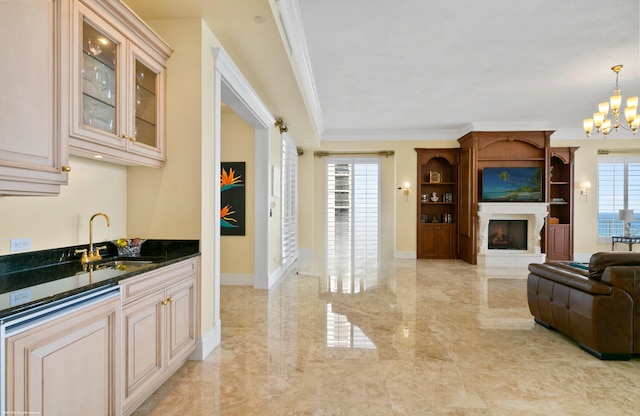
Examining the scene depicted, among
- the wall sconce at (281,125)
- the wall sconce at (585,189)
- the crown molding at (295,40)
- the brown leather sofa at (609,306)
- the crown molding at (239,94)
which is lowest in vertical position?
the brown leather sofa at (609,306)

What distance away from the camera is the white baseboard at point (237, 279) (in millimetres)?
5535

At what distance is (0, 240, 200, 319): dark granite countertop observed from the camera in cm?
140

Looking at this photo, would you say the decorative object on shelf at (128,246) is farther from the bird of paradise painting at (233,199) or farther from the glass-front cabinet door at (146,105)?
the bird of paradise painting at (233,199)

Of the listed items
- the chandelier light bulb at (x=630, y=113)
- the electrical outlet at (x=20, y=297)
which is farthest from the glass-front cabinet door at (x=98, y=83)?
the chandelier light bulb at (x=630, y=113)

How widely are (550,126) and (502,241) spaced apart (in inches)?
115

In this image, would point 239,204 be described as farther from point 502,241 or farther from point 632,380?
point 502,241

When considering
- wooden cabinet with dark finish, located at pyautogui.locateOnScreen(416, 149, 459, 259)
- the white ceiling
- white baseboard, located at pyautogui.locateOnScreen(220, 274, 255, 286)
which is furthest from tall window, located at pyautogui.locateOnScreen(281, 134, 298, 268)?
wooden cabinet with dark finish, located at pyautogui.locateOnScreen(416, 149, 459, 259)

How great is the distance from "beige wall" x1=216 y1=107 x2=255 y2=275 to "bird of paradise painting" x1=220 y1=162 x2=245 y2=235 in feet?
0.22

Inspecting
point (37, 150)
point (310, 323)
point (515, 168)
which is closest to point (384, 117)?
point (515, 168)

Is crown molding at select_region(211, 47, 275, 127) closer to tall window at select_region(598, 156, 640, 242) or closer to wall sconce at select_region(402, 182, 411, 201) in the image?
wall sconce at select_region(402, 182, 411, 201)

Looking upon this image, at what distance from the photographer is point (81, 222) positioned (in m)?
2.44

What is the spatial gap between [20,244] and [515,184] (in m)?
8.37

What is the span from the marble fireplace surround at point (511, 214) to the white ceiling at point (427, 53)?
78.4 inches

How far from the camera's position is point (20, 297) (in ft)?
4.60
